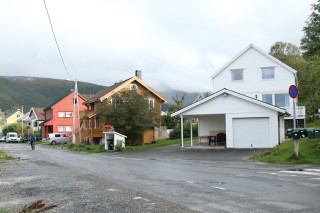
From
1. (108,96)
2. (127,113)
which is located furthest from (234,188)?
(108,96)

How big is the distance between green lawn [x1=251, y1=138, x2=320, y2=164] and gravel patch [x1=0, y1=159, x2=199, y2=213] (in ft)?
32.2

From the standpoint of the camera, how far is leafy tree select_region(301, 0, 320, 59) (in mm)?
48625

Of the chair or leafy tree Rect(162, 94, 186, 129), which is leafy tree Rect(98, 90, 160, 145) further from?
leafy tree Rect(162, 94, 186, 129)

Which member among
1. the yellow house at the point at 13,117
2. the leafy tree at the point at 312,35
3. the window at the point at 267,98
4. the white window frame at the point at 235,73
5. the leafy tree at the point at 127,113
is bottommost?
the leafy tree at the point at 127,113

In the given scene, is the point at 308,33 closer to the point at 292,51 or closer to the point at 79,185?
the point at 292,51

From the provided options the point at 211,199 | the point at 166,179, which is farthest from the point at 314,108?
the point at 211,199

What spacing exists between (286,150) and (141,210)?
50.0 feet

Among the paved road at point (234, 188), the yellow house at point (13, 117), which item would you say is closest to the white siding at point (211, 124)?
the paved road at point (234, 188)

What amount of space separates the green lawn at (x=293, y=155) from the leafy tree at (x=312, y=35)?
30312mm

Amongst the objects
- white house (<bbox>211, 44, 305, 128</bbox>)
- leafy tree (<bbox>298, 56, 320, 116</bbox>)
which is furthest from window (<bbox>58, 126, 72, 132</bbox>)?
white house (<bbox>211, 44, 305, 128</bbox>)

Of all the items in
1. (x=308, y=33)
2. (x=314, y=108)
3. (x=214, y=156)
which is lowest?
(x=214, y=156)

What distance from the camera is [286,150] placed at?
71.8 ft

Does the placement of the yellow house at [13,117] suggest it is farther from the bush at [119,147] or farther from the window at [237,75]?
the window at [237,75]

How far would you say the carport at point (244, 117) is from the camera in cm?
2911
